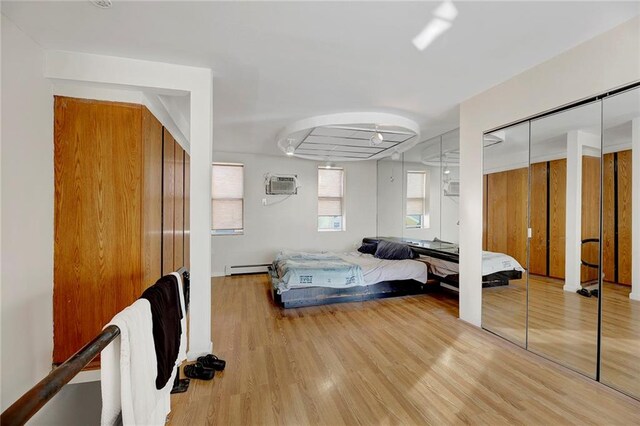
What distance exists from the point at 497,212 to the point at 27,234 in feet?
14.1

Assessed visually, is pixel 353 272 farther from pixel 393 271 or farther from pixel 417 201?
pixel 417 201

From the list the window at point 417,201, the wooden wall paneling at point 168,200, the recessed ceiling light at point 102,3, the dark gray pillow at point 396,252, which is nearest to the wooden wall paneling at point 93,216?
the wooden wall paneling at point 168,200

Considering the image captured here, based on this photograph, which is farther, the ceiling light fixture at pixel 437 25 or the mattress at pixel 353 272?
the mattress at pixel 353 272

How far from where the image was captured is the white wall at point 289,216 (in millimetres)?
5871

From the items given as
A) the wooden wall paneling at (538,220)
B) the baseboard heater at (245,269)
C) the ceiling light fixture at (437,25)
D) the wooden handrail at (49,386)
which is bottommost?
the baseboard heater at (245,269)

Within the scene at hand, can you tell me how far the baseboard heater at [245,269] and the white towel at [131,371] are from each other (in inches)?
184

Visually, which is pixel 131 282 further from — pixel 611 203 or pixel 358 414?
pixel 611 203

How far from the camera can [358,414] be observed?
1.81 meters

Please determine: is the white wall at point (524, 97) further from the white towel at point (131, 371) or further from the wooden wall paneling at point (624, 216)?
the white towel at point (131, 371)

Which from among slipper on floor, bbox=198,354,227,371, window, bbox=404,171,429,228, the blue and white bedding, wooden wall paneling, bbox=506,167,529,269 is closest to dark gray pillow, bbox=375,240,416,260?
window, bbox=404,171,429,228

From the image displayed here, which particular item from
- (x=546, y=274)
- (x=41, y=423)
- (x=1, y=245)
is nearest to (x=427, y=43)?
(x=546, y=274)

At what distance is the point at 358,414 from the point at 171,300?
4.71ft

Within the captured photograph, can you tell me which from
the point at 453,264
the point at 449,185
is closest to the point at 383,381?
the point at 453,264

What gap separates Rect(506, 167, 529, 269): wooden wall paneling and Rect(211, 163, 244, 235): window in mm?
4848
